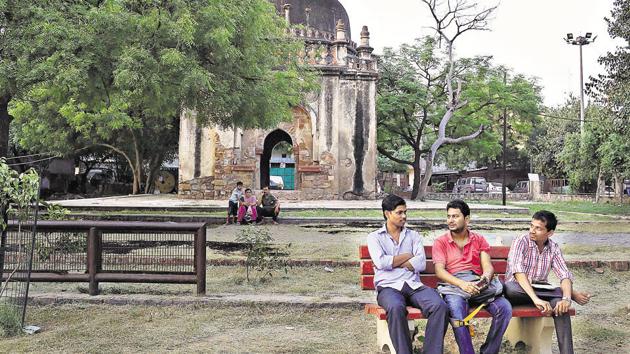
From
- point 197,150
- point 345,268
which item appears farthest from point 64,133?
point 345,268

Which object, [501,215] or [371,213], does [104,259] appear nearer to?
[371,213]

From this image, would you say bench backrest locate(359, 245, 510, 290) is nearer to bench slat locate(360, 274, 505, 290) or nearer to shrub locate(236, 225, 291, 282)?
bench slat locate(360, 274, 505, 290)

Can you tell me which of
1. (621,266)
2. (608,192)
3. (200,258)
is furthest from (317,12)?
(200,258)

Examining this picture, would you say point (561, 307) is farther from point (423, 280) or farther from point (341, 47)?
point (341, 47)

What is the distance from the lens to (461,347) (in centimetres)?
371

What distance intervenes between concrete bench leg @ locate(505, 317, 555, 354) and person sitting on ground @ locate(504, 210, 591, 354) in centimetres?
7

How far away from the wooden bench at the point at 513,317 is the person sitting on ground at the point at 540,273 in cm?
8

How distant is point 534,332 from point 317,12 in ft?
79.9

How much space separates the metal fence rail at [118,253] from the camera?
5.70 m

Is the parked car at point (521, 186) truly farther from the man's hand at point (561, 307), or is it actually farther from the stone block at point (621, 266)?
the man's hand at point (561, 307)

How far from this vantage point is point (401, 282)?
160 inches

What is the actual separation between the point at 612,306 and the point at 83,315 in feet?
16.5

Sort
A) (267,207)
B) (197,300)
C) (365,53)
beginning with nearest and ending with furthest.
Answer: (197,300) → (267,207) → (365,53)

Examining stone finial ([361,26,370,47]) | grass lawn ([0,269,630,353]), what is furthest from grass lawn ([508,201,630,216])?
grass lawn ([0,269,630,353])
